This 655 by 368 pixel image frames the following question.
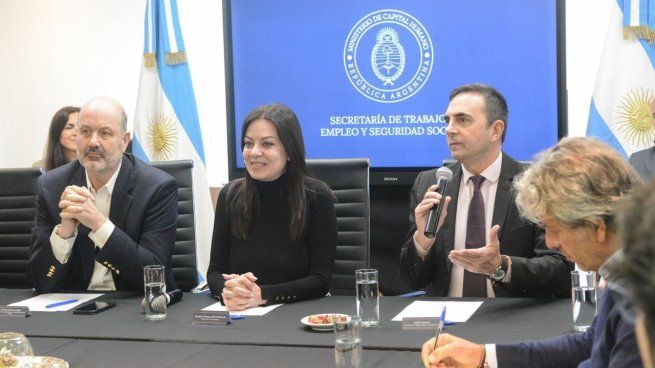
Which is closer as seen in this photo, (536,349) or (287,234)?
(536,349)

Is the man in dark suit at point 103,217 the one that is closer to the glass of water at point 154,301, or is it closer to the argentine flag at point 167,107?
the glass of water at point 154,301

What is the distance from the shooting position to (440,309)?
2.52 meters

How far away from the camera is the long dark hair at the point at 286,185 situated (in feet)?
10.0

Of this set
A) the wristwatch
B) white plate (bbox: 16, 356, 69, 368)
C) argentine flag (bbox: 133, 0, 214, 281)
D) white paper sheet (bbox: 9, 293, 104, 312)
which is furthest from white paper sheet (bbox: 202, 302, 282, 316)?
argentine flag (bbox: 133, 0, 214, 281)

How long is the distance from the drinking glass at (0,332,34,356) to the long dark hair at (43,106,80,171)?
2496mm

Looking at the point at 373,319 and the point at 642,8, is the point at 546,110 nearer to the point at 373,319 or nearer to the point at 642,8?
the point at 642,8

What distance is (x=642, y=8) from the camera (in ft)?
13.4

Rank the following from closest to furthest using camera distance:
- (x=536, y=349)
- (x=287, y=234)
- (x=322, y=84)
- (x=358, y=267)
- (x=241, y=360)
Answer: (x=536, y=349) → (x=241, y=360) → (x=287, y=234) → (x=358, y=267) → (x=322, y=84)

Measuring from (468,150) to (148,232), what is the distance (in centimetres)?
131

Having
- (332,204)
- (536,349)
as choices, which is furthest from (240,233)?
(536,349)

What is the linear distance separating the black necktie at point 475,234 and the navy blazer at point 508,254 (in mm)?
58

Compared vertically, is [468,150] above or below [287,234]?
above

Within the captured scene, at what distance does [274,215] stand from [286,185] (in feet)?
0.42

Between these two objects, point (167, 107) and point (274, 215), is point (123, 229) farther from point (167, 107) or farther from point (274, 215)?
point (167, 107)
